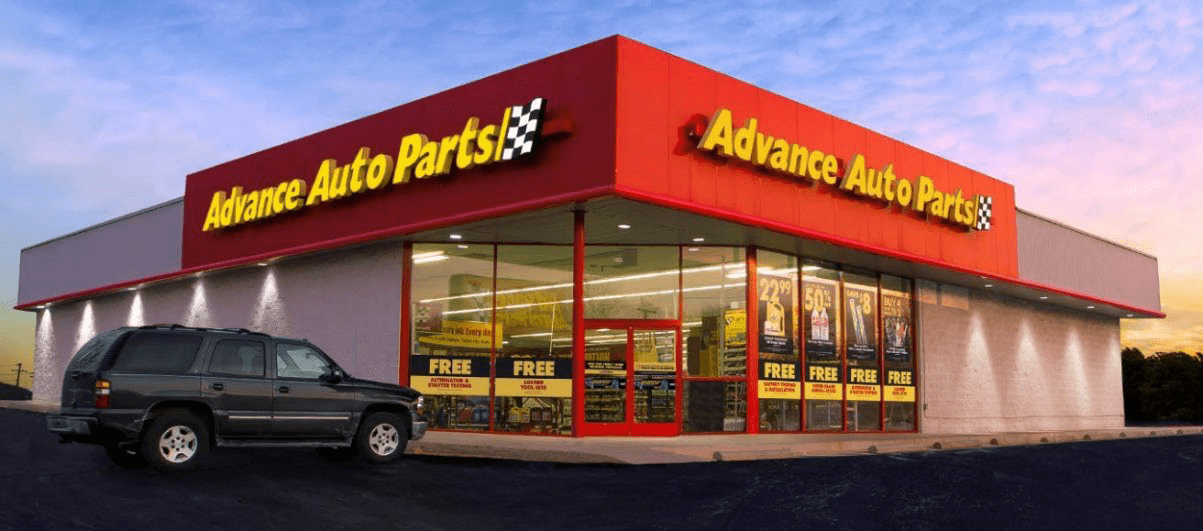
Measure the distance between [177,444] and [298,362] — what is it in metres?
2.06

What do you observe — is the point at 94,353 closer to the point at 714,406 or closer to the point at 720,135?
the point at 720,135

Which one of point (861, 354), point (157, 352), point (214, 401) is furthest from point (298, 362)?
point (861, 354)

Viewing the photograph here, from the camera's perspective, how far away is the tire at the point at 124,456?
14375 millimetres

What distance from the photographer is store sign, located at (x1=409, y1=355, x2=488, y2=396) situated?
22.3 metres

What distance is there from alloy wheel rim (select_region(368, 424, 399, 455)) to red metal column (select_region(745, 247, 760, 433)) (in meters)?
9.20

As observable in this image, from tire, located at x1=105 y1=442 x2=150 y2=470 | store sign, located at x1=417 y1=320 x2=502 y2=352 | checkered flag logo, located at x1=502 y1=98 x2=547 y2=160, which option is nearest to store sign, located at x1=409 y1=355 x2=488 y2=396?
store sign, located at x1=417 y1=320 x2=502 y2=352

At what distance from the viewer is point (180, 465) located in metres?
13.7

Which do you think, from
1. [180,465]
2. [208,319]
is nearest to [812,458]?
[180,465]

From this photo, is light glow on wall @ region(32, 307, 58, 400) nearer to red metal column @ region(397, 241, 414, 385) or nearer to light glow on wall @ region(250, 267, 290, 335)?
light glow on wall @ region(250, 267, 290, 335)

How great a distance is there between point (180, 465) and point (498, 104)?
9.18 meters

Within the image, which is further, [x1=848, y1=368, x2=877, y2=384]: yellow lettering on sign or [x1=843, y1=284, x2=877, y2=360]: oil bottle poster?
[x1=843, y1=284, x2=877, y2=360]: oil bottle poster

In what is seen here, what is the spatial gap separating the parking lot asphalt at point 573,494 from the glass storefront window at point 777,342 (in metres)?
5.76

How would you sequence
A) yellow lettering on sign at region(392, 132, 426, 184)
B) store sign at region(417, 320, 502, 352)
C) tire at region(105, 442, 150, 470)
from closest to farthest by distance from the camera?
1. tire at region(105, 442, 150, 470)
2. yellow lettering on sign at region(392, 132, 426, 184)
3. store sign at region(417, 320, 502, 352)

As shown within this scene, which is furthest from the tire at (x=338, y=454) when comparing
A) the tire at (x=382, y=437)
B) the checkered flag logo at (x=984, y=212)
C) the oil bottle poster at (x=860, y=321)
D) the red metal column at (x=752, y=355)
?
the checkered flag logo at (x=984, y=212)
